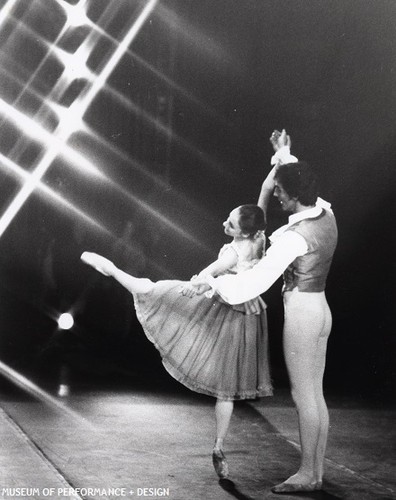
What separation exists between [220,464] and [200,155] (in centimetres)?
471

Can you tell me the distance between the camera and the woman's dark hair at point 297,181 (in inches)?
150

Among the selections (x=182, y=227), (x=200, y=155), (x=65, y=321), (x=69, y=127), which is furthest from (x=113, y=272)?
(x=65, y=321)

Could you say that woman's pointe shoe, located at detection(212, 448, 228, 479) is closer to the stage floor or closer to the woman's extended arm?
the stage floor

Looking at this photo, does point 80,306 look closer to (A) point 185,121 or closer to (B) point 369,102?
(A) point 185,121

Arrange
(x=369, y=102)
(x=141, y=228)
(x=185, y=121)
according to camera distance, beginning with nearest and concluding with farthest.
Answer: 1. (x=369, y=102)
2. (x=185, y=121)
3. (x=141, y=228)

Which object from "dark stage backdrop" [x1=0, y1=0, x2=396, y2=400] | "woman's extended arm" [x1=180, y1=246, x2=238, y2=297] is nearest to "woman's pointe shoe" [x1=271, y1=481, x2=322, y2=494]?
"woman's extended arm" [x1=180, y1=246, x2=238, y2=297]

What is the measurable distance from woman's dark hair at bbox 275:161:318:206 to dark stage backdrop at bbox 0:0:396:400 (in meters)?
3.47

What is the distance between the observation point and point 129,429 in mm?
5188

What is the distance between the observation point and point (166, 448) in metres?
4.70

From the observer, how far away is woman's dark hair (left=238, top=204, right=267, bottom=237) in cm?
410

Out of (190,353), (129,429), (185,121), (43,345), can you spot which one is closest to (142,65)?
(185,121)

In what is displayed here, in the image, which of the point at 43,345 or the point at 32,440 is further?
the point at 43,345

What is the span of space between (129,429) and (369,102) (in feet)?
12.4

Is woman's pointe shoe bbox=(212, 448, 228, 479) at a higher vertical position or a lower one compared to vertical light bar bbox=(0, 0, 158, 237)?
lower
